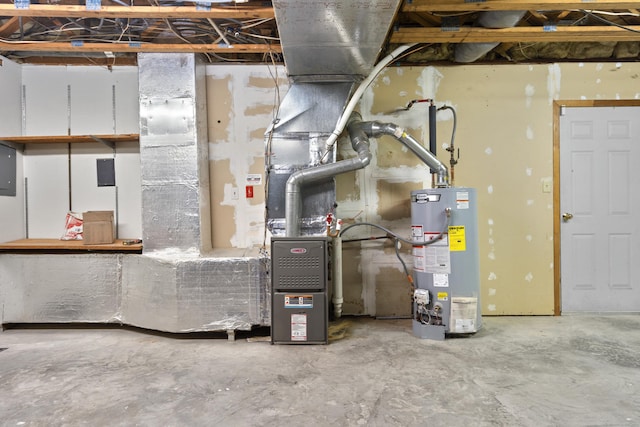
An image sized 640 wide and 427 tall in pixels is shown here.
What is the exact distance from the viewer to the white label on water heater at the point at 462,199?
8.38ft

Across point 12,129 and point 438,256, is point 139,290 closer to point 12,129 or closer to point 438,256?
point 12,129

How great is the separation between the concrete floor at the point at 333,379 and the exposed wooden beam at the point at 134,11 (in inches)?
93.3

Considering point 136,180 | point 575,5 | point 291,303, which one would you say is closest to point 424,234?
point 291,303

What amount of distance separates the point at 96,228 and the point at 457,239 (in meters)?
2.97

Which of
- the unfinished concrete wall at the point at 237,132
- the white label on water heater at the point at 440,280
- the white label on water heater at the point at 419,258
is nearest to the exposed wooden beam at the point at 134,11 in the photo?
the unfinished concrete wall at the point at 237,132

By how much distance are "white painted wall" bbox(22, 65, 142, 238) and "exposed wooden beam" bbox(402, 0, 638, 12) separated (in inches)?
104

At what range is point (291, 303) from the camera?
97.3 inches

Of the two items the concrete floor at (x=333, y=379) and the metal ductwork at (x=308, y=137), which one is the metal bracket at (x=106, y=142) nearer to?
the metal ductwork at (x=308, y=137)

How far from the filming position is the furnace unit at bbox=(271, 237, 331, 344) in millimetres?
2463

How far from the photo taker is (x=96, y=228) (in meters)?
2.83

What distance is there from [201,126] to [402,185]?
190 centimetres

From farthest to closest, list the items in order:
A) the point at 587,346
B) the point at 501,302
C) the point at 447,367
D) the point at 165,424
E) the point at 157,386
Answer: the point at 501,302, the point at 587,346, the point at 447,367, the point at 157,386, the point at 165,424

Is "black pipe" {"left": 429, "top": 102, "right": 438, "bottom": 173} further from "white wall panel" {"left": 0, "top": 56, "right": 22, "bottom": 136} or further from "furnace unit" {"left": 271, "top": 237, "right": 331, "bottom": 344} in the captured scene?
"white wall panel" {"left": 0, "top": 56, "right": 22, "bottom": 136}

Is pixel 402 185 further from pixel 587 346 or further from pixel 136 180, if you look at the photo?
pixel 136 180
